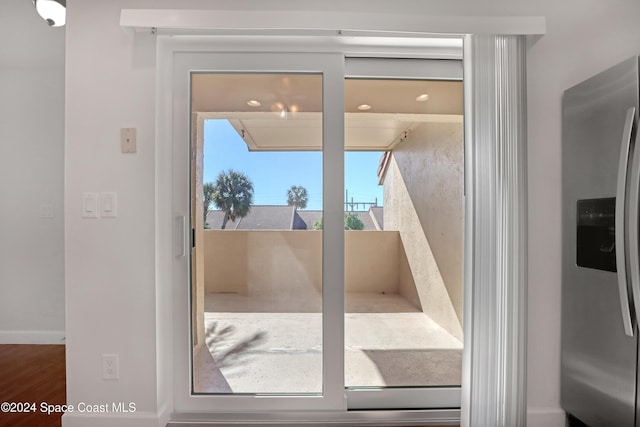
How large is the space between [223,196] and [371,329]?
117 centimetres

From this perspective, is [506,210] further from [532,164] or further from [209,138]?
[209,138]

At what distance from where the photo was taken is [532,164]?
5.35 feet

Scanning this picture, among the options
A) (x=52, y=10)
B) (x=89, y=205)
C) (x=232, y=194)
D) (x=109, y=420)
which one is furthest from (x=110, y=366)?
(x=52, y=10)

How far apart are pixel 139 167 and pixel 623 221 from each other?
213cm

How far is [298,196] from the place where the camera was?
1.78m

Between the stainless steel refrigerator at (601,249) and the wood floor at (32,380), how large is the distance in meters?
2.62

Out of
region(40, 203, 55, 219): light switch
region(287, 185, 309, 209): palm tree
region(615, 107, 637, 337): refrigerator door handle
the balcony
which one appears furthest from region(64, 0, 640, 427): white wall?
region(40, 203, 55, 219): light switch

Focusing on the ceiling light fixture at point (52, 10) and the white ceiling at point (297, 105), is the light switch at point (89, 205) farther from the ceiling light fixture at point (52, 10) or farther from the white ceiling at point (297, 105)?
the ceiling light fixture at point (52, 10)

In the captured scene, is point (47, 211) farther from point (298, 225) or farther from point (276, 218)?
point (298, 225)

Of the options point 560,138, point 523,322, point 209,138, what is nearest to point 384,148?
point 560,138

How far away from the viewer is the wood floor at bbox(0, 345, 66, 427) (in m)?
1.72

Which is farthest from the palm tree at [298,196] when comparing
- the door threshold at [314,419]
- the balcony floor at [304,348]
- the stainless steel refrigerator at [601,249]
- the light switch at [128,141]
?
the stainless steel refrigerator at [601,249]

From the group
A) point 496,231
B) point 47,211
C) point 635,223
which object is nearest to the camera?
point 635,223

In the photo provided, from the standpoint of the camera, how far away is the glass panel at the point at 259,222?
1772mm
